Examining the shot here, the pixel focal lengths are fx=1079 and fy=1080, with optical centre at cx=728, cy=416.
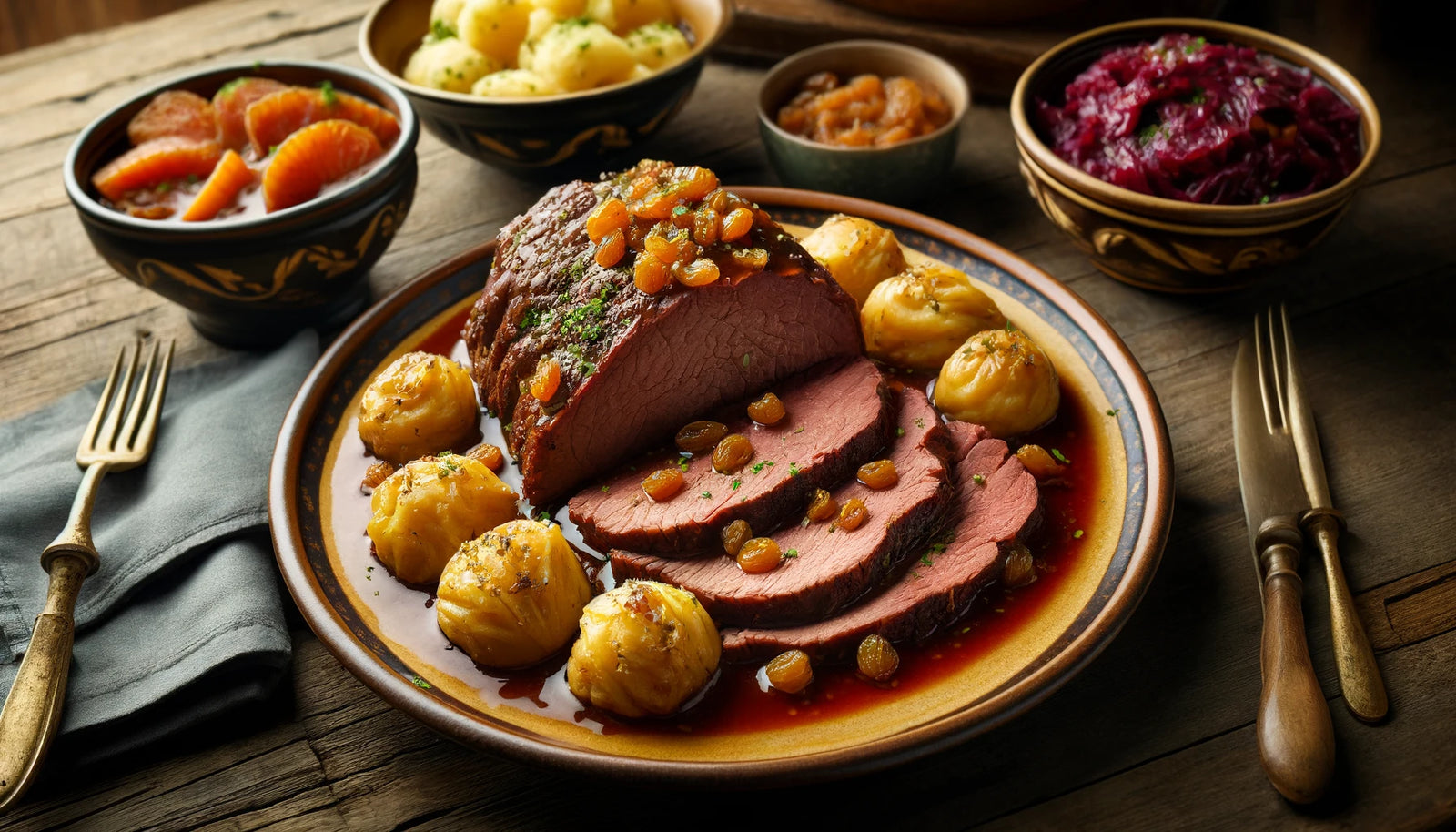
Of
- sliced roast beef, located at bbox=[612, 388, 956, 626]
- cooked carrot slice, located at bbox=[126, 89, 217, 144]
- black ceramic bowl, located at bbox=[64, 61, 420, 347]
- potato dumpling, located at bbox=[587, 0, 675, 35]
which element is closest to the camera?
sliced roast beef, located at bbox=[612, 388, 956, 626]

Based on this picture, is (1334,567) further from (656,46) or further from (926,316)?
(656,46)

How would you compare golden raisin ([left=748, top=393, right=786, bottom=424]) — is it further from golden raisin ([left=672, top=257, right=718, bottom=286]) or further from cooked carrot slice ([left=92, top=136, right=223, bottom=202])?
cooked carrot slice ([left=92, top=136, right=223, bottom=202])

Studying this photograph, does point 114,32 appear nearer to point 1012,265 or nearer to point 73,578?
point 73,578

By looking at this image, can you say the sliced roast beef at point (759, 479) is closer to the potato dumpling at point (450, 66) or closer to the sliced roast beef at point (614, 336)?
the sliced roast beef at point (614, 336)

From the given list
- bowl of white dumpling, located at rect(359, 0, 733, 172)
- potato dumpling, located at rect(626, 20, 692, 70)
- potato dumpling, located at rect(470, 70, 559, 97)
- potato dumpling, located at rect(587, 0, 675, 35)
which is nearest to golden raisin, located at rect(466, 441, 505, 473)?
bowl of white dumpling, located at rect(359, 0, 733, 172)

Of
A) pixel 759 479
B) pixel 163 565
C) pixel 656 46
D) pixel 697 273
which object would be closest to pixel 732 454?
pixel 759 479
